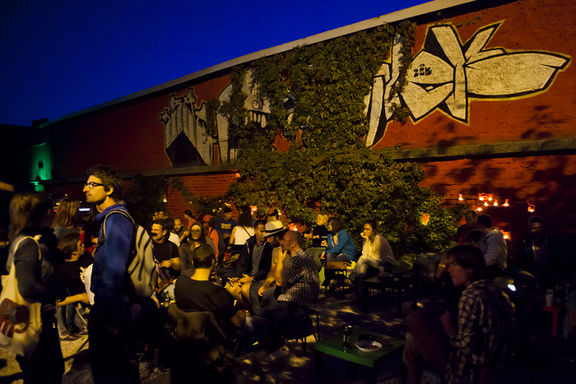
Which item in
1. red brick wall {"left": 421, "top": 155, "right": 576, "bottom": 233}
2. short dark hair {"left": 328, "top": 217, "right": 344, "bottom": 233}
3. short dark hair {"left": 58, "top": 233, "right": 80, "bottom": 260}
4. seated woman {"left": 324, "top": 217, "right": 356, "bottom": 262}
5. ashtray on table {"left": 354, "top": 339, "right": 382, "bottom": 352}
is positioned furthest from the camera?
short dark hair {"left": 328, "top": 217, "right": 344, "bottom": 233}

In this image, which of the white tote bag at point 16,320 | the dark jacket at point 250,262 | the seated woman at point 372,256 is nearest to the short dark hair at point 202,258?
the white tote bag at point 16,320

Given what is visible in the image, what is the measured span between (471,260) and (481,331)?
22.2 inches

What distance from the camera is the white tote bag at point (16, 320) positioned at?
3.01 metres

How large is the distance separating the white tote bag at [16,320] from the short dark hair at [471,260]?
3.52m

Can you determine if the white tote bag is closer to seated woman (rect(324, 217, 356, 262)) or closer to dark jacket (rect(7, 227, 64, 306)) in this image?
dark jacket (rect(7, 227, 64, 306))

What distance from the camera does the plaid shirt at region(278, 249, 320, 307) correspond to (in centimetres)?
514

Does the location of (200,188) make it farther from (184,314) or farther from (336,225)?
(184,314)

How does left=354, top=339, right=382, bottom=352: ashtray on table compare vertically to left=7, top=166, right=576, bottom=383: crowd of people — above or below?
below

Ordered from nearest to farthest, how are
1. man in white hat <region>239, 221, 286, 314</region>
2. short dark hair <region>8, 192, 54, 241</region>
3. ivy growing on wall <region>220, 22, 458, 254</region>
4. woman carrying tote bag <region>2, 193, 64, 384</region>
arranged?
woman carrying tote bag <region>2, 193, 64, 384</region>
short dark hair <region>8, 192, 54, 241</region>
man in white hat <region>239, 221, 286, 314</region>
ivy growing on wall <region>220, 22, 458, 254</region>

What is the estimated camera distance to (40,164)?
2684cm

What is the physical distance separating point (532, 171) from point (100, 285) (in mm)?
8783

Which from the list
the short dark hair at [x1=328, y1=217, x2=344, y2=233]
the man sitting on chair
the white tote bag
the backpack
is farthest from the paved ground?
the short dark hair at [x1=328, y1=217, x2=344, y2=233]

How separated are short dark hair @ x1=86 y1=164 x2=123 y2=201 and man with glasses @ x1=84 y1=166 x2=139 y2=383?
0.23 metres

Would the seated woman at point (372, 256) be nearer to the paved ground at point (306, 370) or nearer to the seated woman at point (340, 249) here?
the seated woman at point (340, 249)
